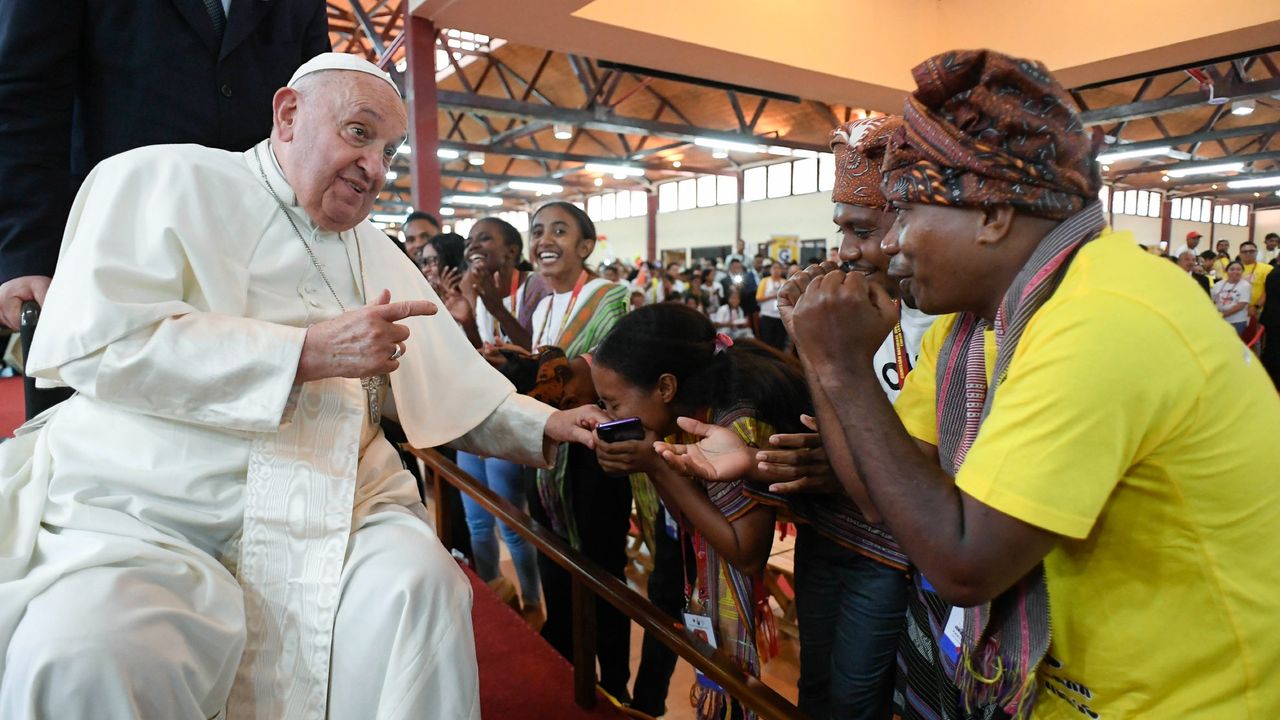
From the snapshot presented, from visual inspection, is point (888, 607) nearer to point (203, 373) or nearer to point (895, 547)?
point (895, 547)

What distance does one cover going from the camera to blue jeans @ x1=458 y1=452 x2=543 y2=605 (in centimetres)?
346

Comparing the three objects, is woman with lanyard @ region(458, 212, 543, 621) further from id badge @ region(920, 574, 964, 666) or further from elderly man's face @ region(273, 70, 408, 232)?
id badge @ region(920, 574, 964, 666)

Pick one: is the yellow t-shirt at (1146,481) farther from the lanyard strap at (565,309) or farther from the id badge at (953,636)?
the lanyard strap at (565,309)

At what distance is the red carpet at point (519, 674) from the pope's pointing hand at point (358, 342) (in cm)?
120

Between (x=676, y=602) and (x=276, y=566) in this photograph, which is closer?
(x=276, y=566)

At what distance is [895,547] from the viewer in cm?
174

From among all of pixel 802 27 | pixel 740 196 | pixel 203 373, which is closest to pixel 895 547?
pixel 203 373

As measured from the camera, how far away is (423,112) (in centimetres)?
692

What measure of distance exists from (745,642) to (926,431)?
2.67 feet

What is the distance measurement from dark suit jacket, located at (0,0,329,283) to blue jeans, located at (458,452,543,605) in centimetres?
172

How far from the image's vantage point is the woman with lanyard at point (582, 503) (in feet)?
9.11

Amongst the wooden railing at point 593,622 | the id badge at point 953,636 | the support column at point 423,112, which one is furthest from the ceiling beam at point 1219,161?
the id badge at point 953,636

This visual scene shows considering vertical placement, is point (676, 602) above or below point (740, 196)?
below

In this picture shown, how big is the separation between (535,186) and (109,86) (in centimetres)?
2323
